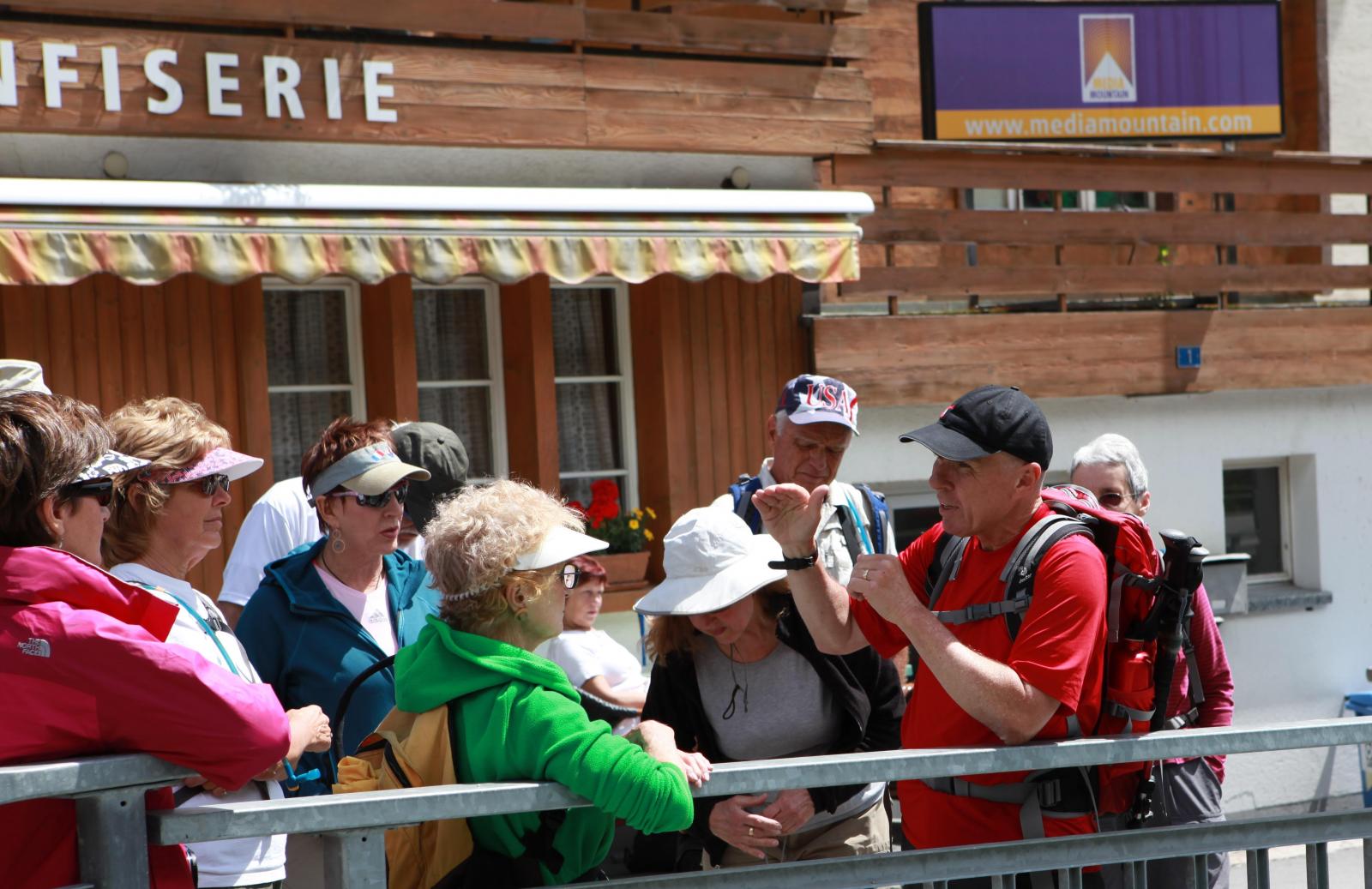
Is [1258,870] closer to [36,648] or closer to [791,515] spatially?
[791,515]

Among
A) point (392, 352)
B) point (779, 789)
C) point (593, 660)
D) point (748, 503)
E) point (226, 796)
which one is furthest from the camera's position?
point (392, 352)

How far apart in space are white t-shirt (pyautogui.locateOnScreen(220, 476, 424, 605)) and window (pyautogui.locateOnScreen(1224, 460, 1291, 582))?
8007mm

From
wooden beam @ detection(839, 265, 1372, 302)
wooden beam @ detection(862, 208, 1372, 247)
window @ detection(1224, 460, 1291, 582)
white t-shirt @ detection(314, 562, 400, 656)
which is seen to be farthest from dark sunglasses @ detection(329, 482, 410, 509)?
window @ detection(1224, 460, 1291, 582)

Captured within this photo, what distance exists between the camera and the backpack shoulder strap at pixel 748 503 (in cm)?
450

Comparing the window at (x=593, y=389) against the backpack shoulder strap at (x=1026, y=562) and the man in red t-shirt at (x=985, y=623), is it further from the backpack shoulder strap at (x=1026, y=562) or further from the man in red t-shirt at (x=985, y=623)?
the backpack shoulder strap at (x=1026, y=562)

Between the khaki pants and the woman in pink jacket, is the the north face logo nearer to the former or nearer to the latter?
the woman in pink jacket

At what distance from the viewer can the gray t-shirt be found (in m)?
3.73

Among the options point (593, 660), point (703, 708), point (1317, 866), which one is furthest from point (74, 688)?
point (593, 660)

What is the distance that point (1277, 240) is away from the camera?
11117 millimetres

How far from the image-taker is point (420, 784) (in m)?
2.83

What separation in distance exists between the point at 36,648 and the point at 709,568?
1734 millimetres

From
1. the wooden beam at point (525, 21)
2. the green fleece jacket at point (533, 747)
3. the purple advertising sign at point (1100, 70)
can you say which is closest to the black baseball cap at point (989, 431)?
the green fleece jacket at point (533, 747)

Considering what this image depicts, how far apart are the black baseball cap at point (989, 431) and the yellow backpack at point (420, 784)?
3.77 ft

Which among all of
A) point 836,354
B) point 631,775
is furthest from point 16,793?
point 836,354
